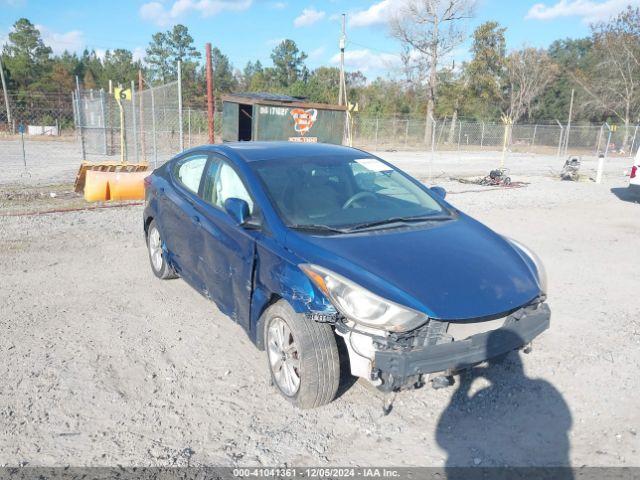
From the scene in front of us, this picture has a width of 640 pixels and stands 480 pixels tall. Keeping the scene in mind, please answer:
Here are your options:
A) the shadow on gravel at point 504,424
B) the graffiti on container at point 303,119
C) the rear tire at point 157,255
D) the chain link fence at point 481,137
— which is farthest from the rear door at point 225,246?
the chain link fence at point 481,137

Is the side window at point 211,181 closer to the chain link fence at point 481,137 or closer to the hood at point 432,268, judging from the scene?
the hood at point 432,268

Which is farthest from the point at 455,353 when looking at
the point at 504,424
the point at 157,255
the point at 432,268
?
the point at 157,255

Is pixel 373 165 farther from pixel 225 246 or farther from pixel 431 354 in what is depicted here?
pixel 431 354

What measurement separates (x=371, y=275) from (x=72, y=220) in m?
6.48

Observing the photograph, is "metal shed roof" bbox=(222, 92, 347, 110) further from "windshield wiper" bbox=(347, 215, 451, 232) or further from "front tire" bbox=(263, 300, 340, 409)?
"front tire" bbox=(263, 300, 340, 409)

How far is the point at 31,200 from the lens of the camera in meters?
9.71

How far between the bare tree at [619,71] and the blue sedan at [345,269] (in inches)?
1828

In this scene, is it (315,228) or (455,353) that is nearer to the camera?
(455,353)

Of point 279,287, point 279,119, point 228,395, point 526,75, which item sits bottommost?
point 228,395

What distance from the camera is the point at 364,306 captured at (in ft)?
9.57

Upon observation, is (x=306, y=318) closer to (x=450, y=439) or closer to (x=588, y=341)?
(x=450, y=439)

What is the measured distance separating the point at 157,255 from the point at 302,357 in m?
2.88

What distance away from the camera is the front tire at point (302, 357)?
10.2 ft

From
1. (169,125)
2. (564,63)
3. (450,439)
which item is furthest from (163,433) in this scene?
(564,63)
